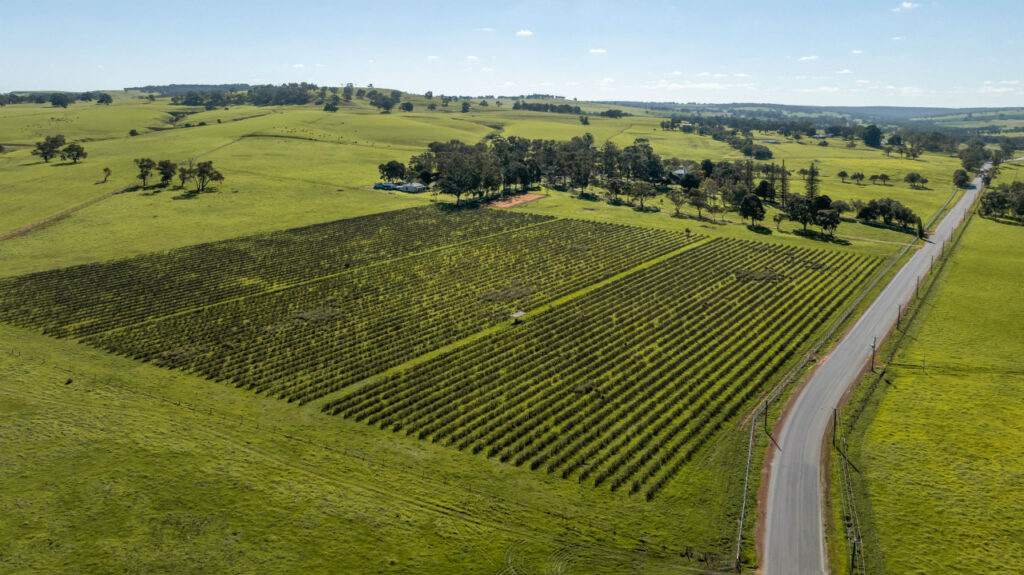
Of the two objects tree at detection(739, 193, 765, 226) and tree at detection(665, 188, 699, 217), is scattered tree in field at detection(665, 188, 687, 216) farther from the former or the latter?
tree at detection(739, 193, 765, 226)

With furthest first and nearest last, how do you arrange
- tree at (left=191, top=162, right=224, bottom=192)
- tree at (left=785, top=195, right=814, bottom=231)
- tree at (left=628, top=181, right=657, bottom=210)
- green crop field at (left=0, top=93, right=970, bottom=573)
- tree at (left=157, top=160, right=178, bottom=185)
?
1. tree at (left=628, top=181, right=657, bottom=210)
2. tree at (left=157, top=160, right=178, bottom=185)
3. tree at (left=191, top=162, right=224, bottom=192)
4. tree at (left=785, top=195, right=814, bottom=231)
5. green crop field at (left=0, top=93, right=970, bottom=573)

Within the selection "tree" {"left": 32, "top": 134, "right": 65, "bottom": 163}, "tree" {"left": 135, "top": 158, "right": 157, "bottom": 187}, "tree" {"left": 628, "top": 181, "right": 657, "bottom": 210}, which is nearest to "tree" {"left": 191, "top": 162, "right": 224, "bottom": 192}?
"tree" {"left": 135, "top": 158, "right": 157, "bottom": 187}

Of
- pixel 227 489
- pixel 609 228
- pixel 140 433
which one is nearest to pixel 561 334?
pixel 227 489

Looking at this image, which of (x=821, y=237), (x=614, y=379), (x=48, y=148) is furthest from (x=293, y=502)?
(x=48, y=148)

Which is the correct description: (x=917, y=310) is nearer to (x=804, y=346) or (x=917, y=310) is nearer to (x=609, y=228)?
(x=804, y=346)

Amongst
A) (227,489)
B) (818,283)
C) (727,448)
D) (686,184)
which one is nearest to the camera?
(227,489)

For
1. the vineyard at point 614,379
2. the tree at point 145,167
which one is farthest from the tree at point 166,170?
the vineyard at point 614,379

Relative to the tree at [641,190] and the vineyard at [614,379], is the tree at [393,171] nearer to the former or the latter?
the tree at [641,190]

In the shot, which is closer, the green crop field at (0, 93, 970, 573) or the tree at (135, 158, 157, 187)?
the green crop field at (0, 93, 970, 573)
